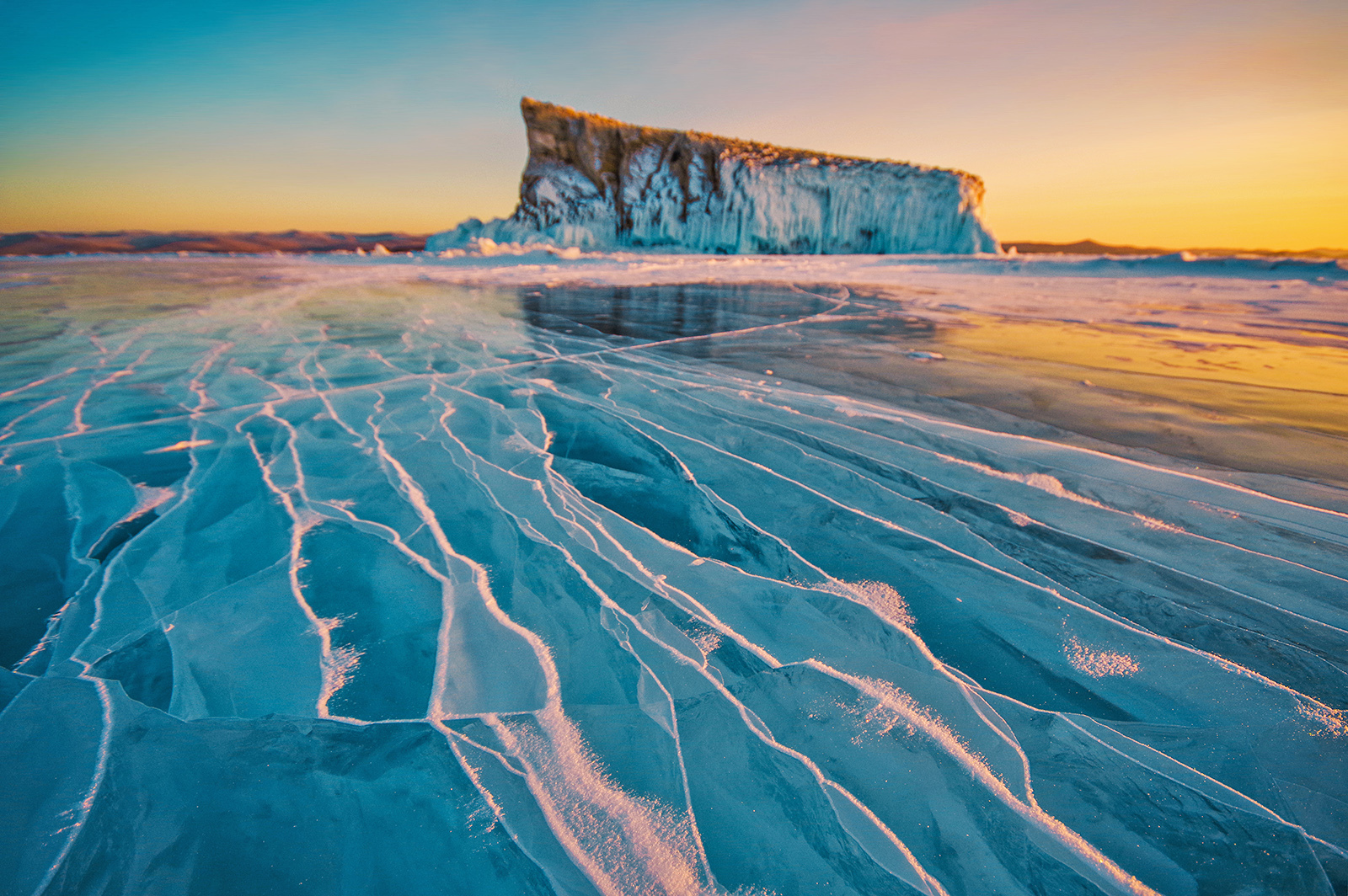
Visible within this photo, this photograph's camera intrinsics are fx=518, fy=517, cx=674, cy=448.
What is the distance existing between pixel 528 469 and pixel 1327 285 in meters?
14.2

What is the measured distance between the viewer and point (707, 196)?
81.1 feet

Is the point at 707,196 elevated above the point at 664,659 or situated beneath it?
elevated above

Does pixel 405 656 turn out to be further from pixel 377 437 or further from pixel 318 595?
pixel 377 437

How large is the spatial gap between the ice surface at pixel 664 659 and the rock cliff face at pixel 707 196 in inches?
962

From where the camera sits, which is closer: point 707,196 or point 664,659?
point 664,659

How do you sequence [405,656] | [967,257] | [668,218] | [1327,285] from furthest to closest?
[668,218] < [967,257] < [1327,285] < [405,656]

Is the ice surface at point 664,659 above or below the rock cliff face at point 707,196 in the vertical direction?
below

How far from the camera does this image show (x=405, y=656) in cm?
128

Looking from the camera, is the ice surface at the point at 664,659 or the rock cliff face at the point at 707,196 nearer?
the ice surface at the point at 664,659

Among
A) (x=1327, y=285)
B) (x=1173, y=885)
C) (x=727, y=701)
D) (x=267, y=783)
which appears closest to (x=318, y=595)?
(x=267, y=783)

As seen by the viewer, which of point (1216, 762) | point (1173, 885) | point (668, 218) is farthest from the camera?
point (668, 218)

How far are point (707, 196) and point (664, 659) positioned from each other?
87.5 feet

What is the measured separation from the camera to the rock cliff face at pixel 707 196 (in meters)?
24.2

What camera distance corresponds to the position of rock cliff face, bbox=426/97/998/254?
79.3 ft
